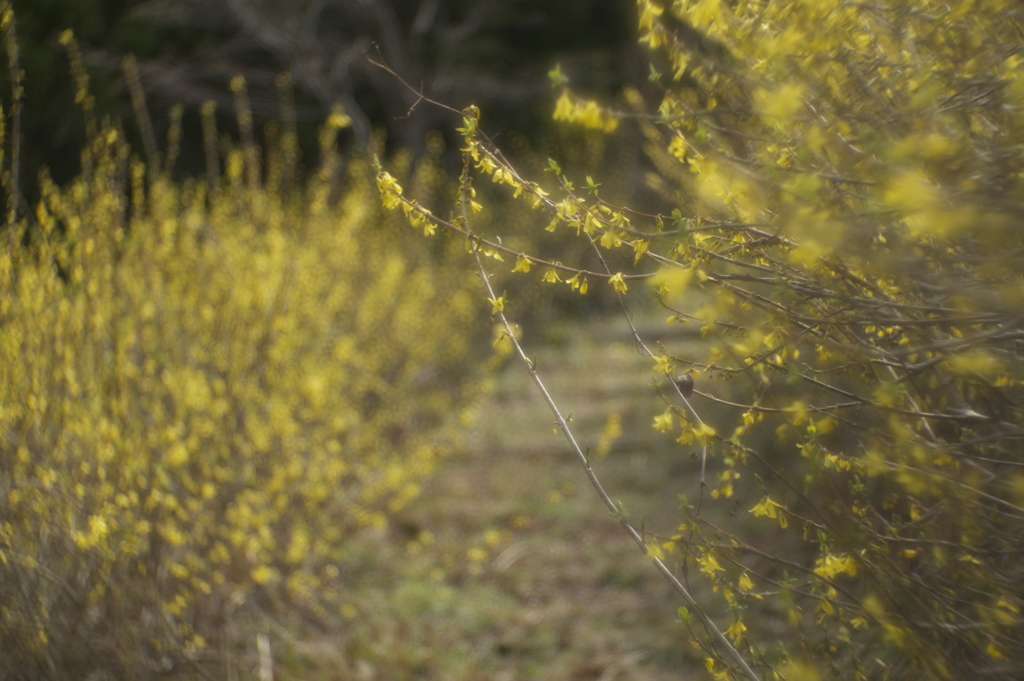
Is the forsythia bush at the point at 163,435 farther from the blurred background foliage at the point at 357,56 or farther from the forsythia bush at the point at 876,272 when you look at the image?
the blurred background foliage at the point at 357,56

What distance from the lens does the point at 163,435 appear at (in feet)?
8.34

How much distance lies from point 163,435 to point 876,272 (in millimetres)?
2307

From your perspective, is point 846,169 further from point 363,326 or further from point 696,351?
point 696,351

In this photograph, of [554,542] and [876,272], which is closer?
[876,272]

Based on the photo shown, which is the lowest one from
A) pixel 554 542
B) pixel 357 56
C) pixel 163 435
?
pixel 554 542

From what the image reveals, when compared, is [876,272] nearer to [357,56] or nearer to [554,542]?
[554,542]

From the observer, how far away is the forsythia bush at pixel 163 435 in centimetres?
219

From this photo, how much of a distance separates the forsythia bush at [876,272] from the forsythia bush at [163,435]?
4.93ft

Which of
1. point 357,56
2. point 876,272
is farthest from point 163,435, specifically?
point 357,56

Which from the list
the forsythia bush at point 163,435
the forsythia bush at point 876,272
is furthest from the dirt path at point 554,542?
the forsythia bush at point 876,272

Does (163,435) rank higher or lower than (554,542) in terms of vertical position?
higher

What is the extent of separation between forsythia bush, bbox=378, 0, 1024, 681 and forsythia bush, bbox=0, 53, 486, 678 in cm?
150

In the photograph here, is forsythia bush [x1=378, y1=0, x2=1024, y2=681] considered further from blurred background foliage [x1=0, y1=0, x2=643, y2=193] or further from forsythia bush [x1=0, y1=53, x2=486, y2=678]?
blurred background foliage [x1=0, y1=0, x2=643, y2=193]

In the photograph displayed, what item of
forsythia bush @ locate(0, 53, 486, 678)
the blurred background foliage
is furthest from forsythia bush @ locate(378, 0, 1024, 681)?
the blurred background foliage
